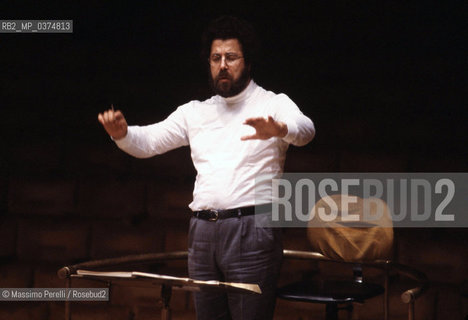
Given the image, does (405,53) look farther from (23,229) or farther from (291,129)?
(23,229)

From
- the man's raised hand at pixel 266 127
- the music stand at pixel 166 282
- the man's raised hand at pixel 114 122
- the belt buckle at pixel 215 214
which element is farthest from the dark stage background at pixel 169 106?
the music stand at pixel 166 282

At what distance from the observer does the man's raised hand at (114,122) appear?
7.14 feet

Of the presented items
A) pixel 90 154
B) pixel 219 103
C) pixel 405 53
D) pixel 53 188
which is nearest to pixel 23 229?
pixel 53 188

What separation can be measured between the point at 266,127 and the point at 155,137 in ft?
1.98

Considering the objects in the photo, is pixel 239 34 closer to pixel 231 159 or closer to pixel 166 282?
pixel 231 159

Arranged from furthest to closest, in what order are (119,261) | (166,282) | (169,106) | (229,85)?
1. (169,106)
2. (119,261)
3. (229,85)
4. (166,282)

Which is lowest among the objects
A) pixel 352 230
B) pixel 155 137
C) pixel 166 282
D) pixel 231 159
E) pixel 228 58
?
pixel 166 282

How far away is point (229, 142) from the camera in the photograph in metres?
2.25

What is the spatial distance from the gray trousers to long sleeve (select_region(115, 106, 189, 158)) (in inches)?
15.0

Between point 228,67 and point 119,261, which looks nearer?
point 228,67

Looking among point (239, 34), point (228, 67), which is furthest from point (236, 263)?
point (239, 34)

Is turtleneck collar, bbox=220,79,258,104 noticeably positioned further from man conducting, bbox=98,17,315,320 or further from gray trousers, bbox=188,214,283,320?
gray trousers, bbox=188,214,283,320

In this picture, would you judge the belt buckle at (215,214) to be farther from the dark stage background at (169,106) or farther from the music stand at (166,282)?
the dark stage background at (169,106)

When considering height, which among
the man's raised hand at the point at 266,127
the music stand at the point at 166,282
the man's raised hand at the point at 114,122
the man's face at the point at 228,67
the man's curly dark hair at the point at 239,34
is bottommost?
the music stand at the point at 166,282
